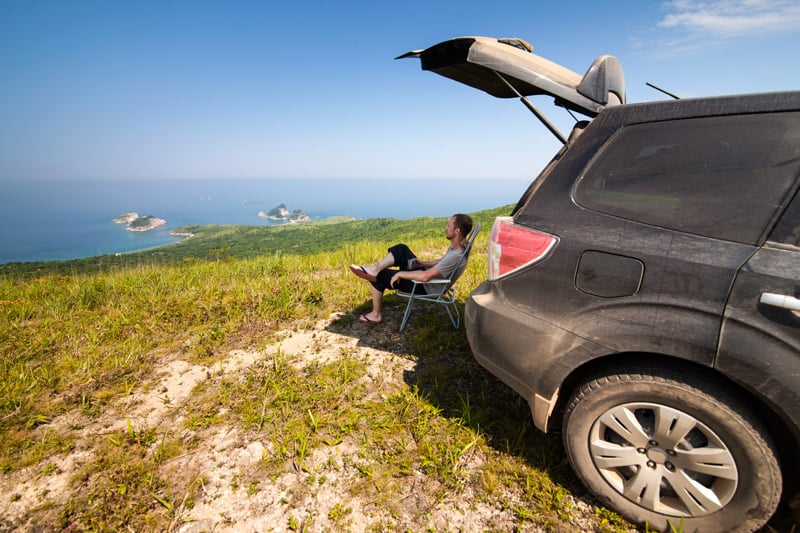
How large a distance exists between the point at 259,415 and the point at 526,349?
201cm

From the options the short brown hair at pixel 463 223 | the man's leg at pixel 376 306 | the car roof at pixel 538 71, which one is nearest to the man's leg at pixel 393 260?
the man's leg at pixel 376 306

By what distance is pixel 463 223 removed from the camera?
3807mm

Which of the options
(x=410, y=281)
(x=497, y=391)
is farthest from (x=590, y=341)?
(x=410, y=281)

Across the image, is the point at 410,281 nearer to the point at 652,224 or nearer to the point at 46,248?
the point at 652,224

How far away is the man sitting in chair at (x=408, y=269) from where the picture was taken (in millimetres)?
3686

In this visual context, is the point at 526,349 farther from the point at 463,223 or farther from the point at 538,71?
the point at 463,223

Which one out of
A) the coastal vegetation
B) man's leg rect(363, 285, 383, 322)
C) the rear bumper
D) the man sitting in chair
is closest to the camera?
the rear bumper

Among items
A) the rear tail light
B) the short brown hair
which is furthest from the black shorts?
the rear tail light

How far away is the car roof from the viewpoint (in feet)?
6.21

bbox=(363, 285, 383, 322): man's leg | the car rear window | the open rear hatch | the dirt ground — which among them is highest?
the open rear hatch

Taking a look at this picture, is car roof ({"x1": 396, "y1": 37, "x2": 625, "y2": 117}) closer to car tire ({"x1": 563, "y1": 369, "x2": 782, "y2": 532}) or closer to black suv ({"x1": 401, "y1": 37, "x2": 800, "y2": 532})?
black suv ({"x1": 401, "y1": 37, "x2": 800, "y2": 532})

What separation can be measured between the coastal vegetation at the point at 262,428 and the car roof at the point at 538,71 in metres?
2.14

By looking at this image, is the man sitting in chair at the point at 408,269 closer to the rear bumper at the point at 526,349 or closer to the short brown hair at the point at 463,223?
the short brown hair at the point at 463,223

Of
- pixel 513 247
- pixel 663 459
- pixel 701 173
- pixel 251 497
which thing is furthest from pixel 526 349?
pixel 251 497
